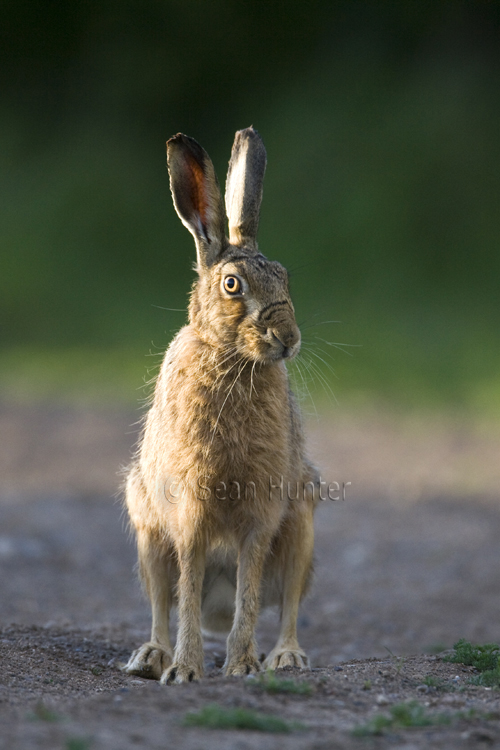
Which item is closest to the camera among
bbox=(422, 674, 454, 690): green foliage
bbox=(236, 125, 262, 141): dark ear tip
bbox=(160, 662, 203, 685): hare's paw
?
bbox=(422, 674, 454, 690): green foliage

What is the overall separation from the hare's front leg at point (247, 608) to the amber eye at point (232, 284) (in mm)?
1276

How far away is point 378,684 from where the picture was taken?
4.33 m

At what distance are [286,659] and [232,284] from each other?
208 cm

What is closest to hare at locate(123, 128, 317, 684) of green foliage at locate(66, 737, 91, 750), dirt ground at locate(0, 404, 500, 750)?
dirt ground at locate(0, 404, 500, 750)

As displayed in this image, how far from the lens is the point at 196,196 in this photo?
5.27 metres

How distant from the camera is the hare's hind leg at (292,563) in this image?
5.46m

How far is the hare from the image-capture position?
493cm

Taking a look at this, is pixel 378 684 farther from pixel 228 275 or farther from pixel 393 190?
pixel 393 190

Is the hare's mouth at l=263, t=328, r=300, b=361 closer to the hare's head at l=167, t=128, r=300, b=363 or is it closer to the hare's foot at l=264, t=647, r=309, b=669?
the hare's head at l=167, t=128, r=300, b=363

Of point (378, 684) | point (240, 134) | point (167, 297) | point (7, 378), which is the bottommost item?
point (378, 684)

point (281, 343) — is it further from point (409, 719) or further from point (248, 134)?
point (409, 719)

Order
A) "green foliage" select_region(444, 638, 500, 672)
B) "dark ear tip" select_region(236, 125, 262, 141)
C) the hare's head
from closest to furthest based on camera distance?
the hare's head < "green foliage" select_region(444, 638, 500, 672) < "dark ear tip" select_region(236, 125, 262, 141)

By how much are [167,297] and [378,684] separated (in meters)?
17.1

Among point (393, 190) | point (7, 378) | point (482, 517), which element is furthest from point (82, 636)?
point (393, 190)
